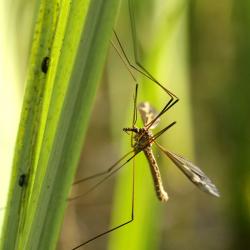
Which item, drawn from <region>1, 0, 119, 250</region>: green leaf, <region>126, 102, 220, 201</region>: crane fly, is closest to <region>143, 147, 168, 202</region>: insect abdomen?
<region>126, 102, 220, 201</region>: crane fly

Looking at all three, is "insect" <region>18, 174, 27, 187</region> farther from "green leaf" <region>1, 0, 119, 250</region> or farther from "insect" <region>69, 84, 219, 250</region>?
"insect" <region>69, 84, 219, 250</region>

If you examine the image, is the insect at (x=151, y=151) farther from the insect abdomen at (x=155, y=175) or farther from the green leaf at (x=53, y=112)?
the green leaf at (x=53, y=112)

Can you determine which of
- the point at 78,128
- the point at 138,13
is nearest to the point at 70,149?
the point at 78,128

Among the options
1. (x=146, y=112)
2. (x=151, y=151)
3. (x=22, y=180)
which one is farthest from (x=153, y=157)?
(x=22, y=180)

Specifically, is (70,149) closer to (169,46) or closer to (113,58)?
(169,46)

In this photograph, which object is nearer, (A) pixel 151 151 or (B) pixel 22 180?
(B) pixel 22 180

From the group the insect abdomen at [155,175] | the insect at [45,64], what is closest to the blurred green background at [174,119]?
the insect abdomen at [155,175]

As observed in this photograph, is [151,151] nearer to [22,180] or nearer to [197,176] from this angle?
[197,176]
